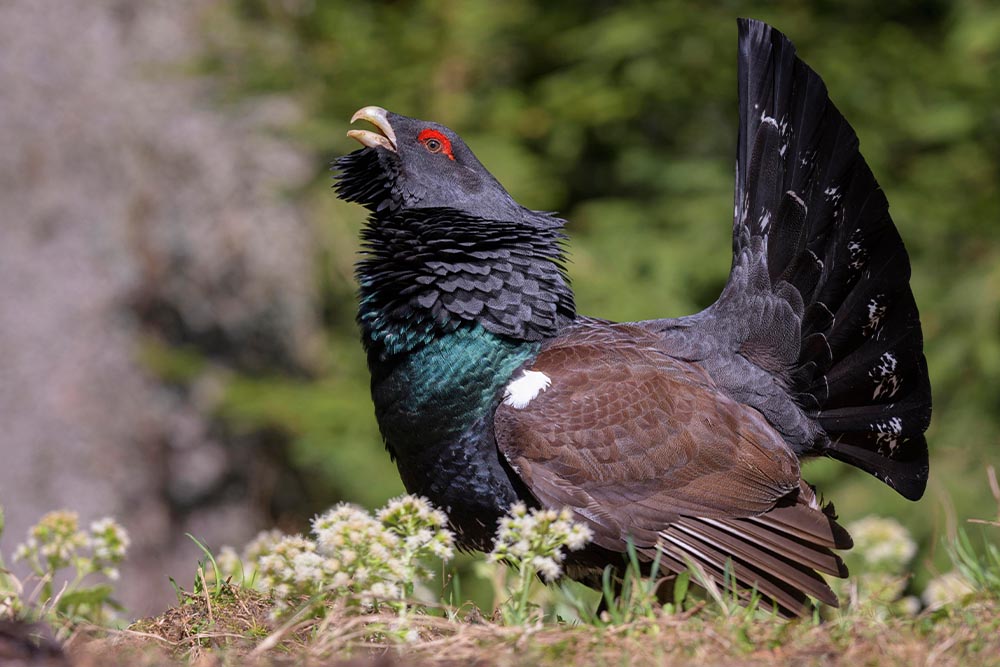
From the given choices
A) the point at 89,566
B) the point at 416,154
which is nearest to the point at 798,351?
the point at 416,154

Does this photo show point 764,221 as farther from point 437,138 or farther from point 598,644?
point 598,644

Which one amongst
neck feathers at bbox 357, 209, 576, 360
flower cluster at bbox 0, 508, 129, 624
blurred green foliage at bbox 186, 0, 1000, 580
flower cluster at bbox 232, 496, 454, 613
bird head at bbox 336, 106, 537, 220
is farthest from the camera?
blurred green foliage at bbox 186, 0, 1000, 580

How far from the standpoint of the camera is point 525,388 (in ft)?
11.9

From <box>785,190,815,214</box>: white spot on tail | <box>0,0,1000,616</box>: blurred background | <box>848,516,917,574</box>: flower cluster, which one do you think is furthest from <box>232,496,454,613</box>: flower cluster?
<box>0,0,1000,616</box>: blurred background

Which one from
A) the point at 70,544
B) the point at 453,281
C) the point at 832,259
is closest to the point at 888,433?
the point at 832,259

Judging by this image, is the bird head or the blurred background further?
the blurred background

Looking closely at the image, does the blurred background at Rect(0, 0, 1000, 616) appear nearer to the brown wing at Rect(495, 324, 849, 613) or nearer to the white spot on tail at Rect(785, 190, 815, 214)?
the white spot on tail at Rect(785, 190, 815, 214)

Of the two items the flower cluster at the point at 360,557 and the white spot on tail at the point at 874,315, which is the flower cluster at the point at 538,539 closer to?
the flower cluster at the point at 360,557

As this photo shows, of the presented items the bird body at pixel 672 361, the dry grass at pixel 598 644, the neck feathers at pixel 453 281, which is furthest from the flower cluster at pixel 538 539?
the neck feathers at pixel 453 281

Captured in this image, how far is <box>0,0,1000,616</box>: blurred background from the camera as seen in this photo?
772 centimetres

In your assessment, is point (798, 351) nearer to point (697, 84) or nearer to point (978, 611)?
point (978, 611)

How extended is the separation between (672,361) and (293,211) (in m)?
5.35

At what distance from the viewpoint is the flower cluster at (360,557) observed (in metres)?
2.54

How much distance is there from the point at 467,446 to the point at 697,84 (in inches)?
215
